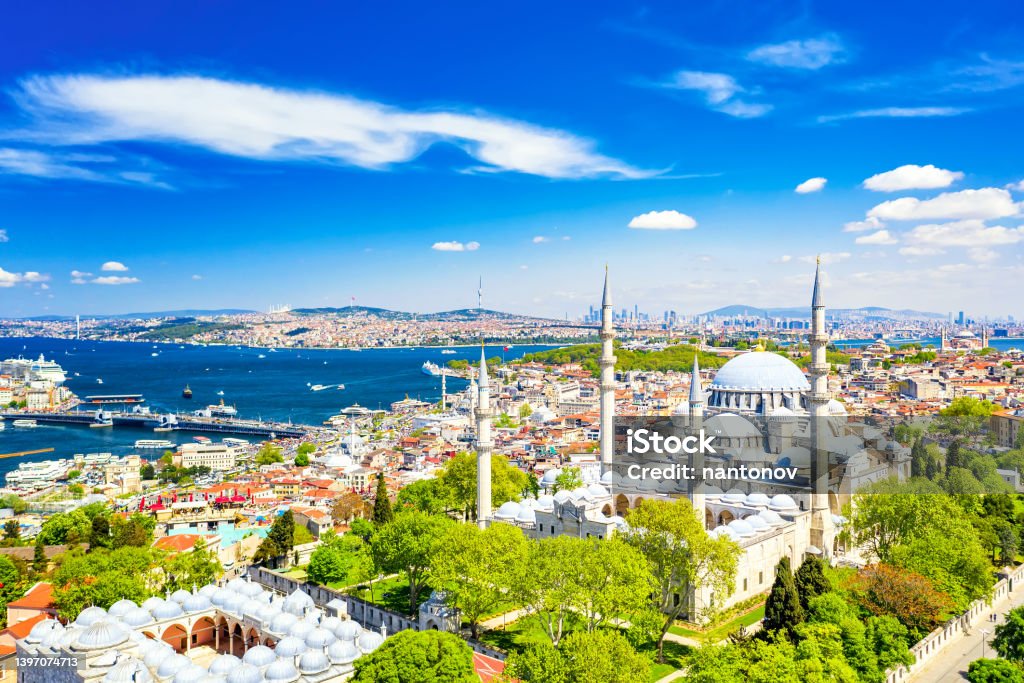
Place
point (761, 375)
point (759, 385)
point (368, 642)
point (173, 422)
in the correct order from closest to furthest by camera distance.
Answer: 1. point (368, 642)
2. point (759, 385)
3. point (761, 375)
4. point (173, 422)

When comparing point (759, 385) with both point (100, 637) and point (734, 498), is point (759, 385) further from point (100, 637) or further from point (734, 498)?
point (100, 637)

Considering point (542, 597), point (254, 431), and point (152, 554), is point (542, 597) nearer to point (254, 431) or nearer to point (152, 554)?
point (152, 554)

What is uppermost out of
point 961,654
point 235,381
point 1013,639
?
point 1013,639

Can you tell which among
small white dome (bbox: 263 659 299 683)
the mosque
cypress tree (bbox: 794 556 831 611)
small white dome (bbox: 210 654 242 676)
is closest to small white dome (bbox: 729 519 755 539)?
cypress tree (bbox: 794 556 831 611)

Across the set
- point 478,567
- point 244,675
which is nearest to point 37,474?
point 244,675

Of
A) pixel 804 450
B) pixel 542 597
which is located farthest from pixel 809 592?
pixel 804 450

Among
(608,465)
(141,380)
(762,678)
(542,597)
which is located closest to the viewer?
(762,678)

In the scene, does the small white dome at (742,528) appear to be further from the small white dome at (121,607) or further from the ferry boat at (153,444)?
the ferry boat at (153,444)

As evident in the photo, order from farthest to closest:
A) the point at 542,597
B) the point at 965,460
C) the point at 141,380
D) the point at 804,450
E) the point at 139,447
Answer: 1. the point at 141,380
2. the point at 139,447
3. the point at 965,460
4. the point at 804,450
5. the point at 542,597
